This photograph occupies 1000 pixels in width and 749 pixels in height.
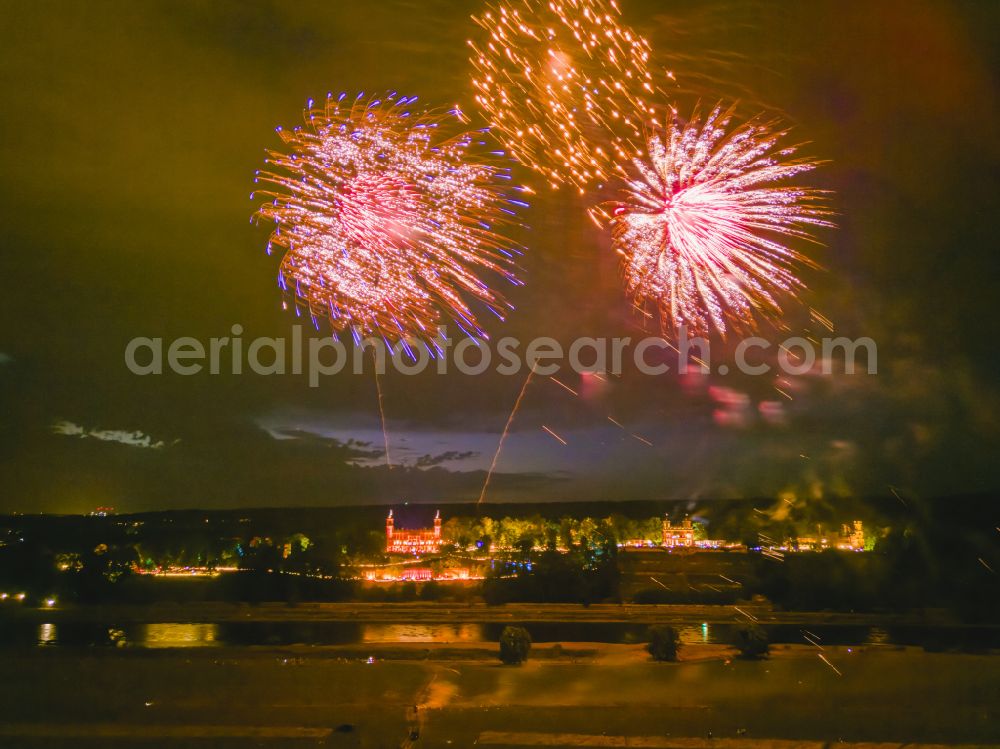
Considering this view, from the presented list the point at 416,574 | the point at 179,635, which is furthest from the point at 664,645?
the point at 416,574

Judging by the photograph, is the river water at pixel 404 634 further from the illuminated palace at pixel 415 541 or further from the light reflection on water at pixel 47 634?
the illuminated palace at pixel 415 541

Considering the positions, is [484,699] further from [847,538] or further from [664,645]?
[847,538]

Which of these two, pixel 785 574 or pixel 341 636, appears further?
pixel 785 574

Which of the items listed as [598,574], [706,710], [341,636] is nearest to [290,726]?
[706,710]

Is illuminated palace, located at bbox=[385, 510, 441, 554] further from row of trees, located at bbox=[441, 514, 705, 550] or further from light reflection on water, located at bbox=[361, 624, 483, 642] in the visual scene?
light reflection on water, located at bbox=[361, 624, 483, 642]

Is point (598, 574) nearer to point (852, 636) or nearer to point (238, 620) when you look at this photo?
point (852, 636)

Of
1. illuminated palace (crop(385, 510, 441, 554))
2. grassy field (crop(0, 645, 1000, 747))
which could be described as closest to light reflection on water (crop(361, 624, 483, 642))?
grassy field (crop(0, 645, 1000, 747))
